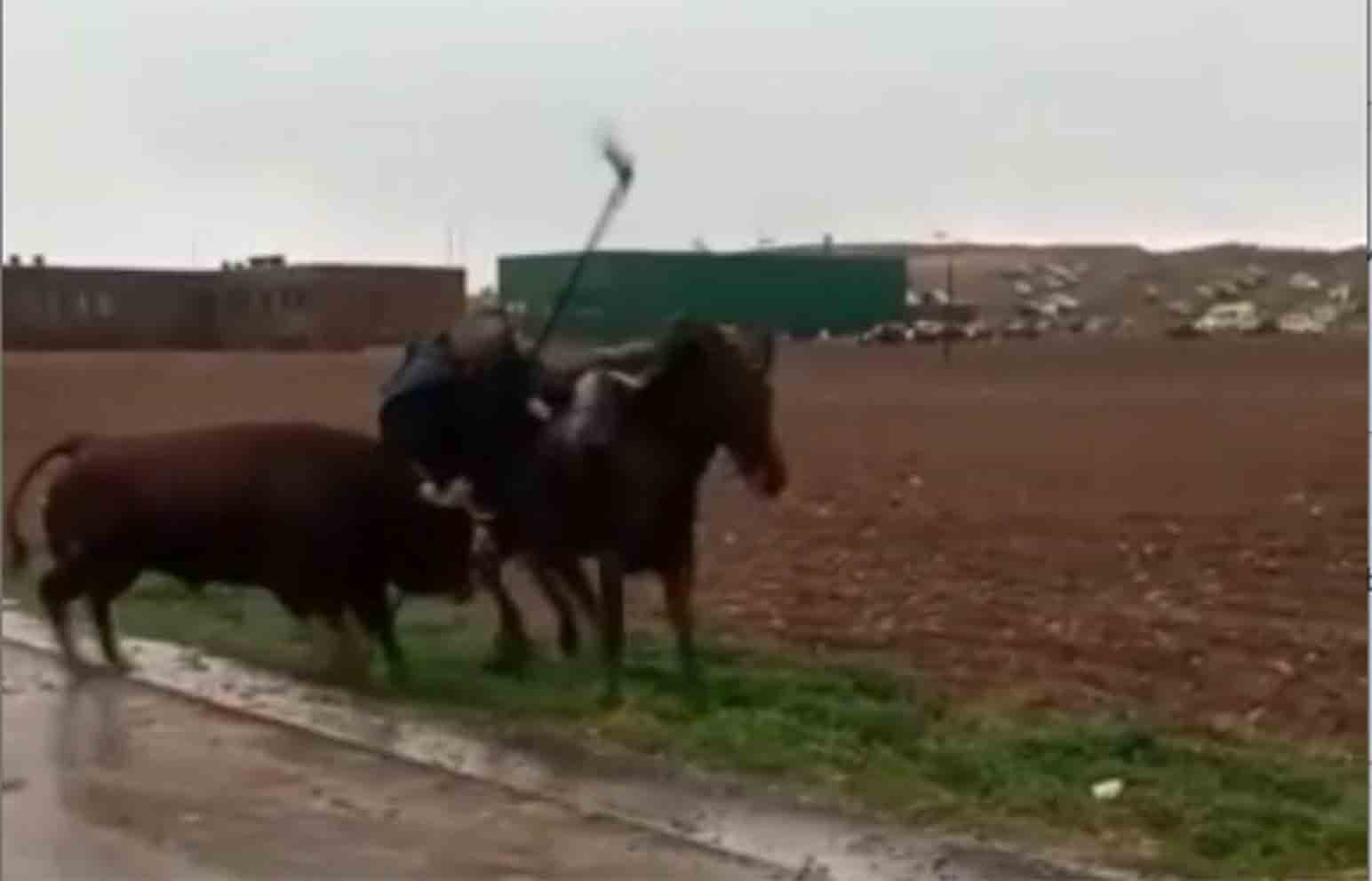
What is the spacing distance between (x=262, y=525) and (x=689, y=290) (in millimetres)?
12986

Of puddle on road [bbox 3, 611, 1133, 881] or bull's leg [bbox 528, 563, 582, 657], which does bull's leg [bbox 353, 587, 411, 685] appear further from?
bull's leg [bbox 528, 563, 582, 657]

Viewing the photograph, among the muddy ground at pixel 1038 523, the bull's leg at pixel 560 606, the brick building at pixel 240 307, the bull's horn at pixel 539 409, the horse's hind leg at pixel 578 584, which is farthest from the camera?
the brick building at pixel 240 307

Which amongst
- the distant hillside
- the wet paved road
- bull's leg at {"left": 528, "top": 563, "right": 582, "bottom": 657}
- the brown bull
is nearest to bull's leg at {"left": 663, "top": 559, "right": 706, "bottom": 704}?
bull's leg at {"left": 528, "top": 563, "right": 582, "bottom": 657}

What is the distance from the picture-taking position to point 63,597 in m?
11.0

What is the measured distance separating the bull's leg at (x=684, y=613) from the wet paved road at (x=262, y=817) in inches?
68.6

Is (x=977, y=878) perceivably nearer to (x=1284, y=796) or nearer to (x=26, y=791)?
(x=1284, y=796)

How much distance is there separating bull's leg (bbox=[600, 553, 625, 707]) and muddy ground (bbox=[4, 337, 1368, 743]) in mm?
827

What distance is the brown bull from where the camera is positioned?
1084 centimetres

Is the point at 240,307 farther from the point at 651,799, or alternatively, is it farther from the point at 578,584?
the point at 651,799

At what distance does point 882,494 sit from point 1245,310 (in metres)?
44.0

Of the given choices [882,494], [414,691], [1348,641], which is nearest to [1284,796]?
[414,691]

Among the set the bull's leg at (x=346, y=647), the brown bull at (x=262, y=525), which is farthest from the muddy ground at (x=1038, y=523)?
the bull's leg at (x=346, y=647)

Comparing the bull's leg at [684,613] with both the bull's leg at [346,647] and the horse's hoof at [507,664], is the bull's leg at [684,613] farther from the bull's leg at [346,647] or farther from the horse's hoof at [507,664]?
the bull's leg at [346,647]

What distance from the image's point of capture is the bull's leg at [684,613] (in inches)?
417
